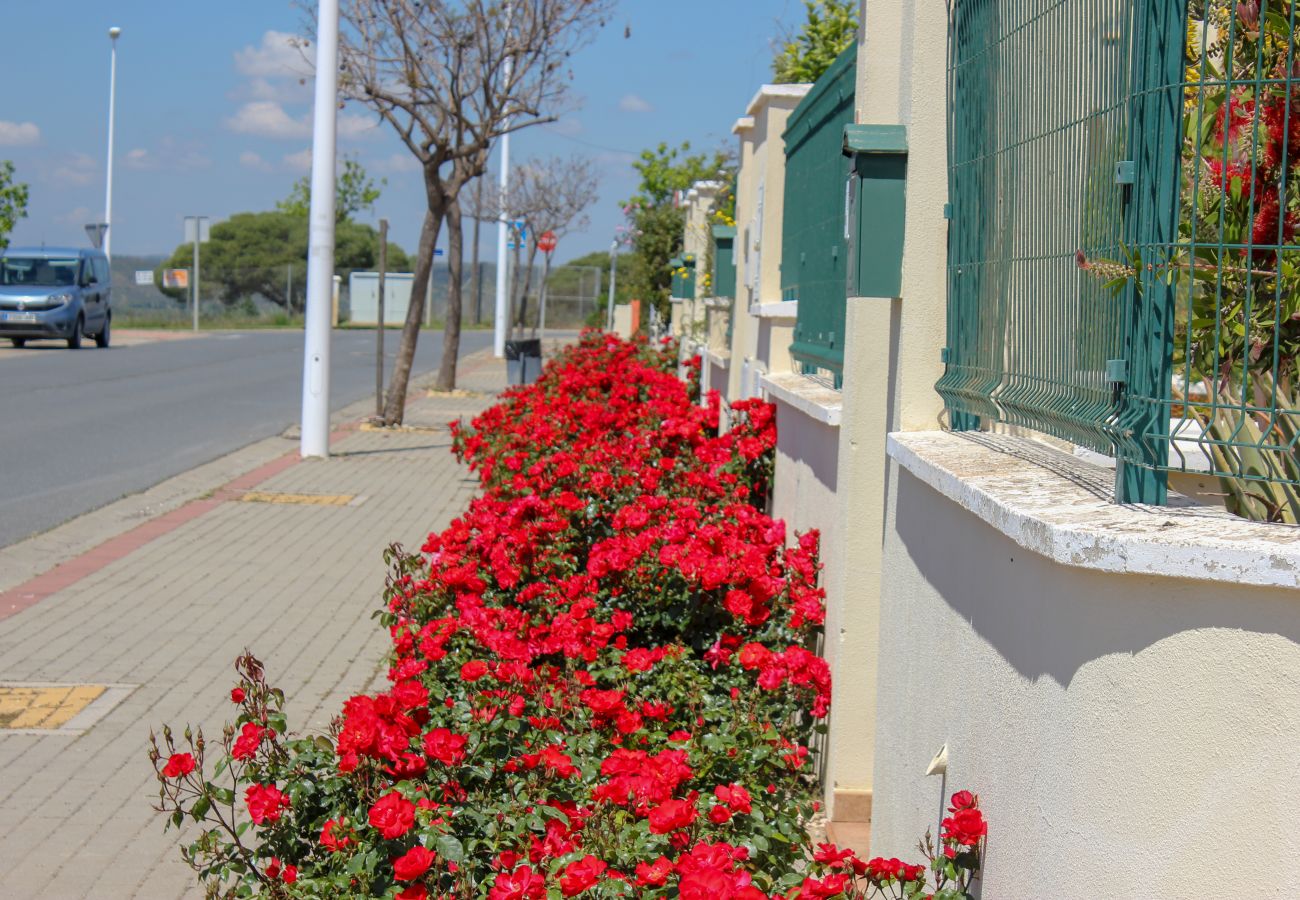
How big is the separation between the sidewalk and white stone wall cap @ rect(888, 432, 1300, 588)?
2770 millimetres

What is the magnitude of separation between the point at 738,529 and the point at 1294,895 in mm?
3957

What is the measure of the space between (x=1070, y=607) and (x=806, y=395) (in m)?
3.90

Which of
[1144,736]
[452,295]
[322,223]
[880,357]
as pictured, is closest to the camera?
[1144,736]

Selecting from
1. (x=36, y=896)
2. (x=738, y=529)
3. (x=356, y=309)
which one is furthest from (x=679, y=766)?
(x=356, y=309)

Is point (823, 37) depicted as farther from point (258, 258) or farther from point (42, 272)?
point (258, 258)

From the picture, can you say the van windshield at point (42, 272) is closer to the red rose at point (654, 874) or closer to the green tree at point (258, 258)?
the red rose at point (654, 874)

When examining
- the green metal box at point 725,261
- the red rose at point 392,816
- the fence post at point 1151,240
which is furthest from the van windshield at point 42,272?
the fence post at point 1151,240

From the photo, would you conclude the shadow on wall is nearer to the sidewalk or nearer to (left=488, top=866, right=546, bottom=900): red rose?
(left=488, top=866, right=546, bottom=900): red rose

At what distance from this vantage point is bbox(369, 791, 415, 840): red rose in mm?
2973

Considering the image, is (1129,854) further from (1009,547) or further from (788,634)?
(788,634)

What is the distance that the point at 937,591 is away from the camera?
3.42 meters

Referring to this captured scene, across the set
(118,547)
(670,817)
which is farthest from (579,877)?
(118,547)

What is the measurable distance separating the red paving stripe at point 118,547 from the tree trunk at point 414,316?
346 centimetres

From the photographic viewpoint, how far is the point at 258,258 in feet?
264
